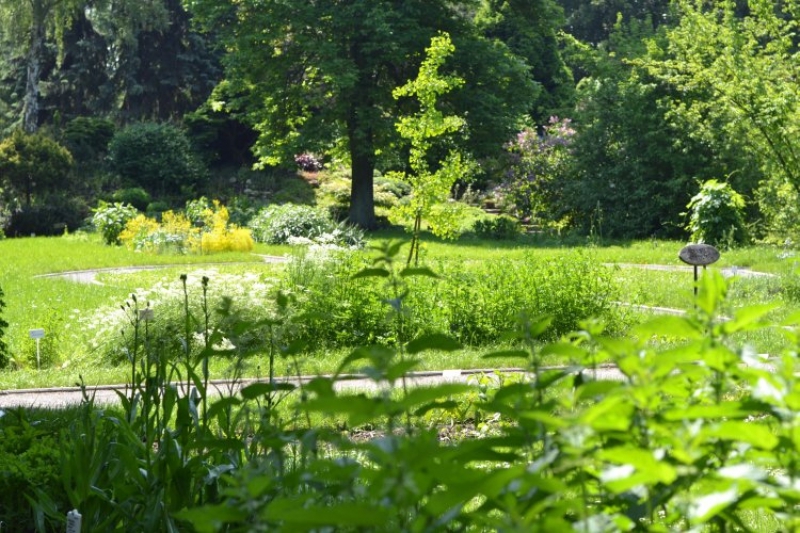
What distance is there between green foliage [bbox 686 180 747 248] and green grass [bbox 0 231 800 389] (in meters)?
0.80

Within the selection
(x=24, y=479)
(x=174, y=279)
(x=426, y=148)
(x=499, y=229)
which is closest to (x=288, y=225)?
(x=499, y=229)

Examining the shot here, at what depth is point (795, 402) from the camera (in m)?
1.24

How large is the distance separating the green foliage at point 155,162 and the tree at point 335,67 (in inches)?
210

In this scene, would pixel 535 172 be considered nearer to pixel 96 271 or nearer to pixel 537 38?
pixel 537 38

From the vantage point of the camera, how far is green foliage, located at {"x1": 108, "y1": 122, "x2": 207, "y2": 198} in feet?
98.0

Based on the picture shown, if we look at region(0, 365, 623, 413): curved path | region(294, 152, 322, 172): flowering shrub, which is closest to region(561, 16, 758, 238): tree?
region(294, 152, 322, 172): flowering shrub

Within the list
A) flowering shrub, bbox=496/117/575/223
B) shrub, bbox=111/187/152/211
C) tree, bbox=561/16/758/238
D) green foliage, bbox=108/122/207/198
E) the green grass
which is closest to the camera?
the green grass

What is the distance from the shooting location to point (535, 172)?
24891mm

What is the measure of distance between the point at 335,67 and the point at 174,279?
10.6m

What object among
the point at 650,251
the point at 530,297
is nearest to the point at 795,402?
the point at 530,297

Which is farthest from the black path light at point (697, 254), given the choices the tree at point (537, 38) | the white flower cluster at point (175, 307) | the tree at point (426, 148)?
the tree at point (537, 38)

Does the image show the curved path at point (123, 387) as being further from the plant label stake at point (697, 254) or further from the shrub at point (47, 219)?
the shrub at point (47, 219)

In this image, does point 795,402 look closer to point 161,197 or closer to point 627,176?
point 627,176

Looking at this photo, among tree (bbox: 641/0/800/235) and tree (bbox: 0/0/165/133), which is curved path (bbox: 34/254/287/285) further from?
tree (bbox: 0/0/165/133)
